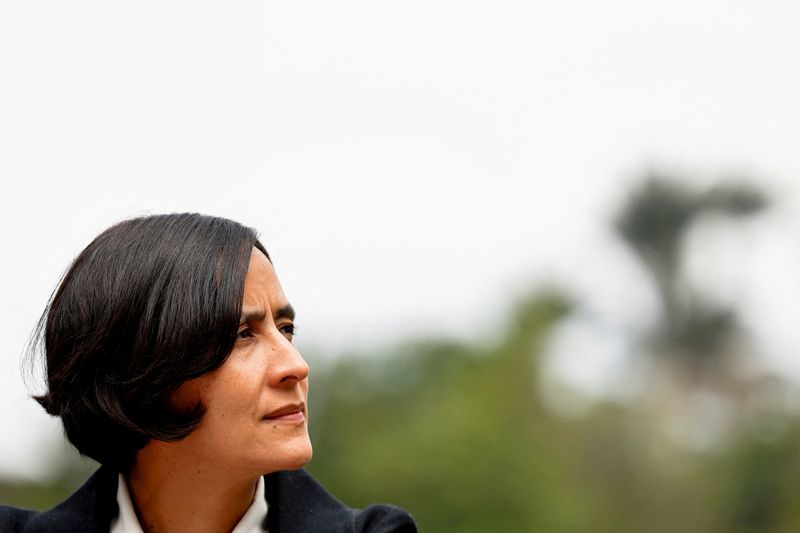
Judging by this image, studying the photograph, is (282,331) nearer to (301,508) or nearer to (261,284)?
(261,284)

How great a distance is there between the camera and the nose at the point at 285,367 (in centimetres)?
438

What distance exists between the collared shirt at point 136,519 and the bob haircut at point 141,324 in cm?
18

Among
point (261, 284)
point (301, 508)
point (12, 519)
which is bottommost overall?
point (12, 519)

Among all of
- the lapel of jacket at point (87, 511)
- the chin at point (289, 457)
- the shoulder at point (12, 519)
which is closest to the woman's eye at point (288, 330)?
the chin at point (289, 457)

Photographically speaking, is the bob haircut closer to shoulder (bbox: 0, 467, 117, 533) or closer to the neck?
the neck

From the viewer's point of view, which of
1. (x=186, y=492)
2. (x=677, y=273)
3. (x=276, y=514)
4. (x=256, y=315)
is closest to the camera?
(x=256, y=315)

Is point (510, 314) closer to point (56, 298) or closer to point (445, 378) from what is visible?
point (445, 378)

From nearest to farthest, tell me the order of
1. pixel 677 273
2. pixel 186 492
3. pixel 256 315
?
pixel 256 315
pixel 186 492
pixel 677 273

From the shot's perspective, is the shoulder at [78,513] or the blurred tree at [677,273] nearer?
the shoulder at [78,513]

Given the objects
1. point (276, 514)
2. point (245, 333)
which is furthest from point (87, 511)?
point (245, 333)

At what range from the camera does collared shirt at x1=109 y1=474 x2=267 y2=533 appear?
461 centimetres

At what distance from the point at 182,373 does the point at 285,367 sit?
0.29m

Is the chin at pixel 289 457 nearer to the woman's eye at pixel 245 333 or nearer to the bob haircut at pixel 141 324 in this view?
the bob haircut at pixel 141 324

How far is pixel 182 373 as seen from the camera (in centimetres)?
430
